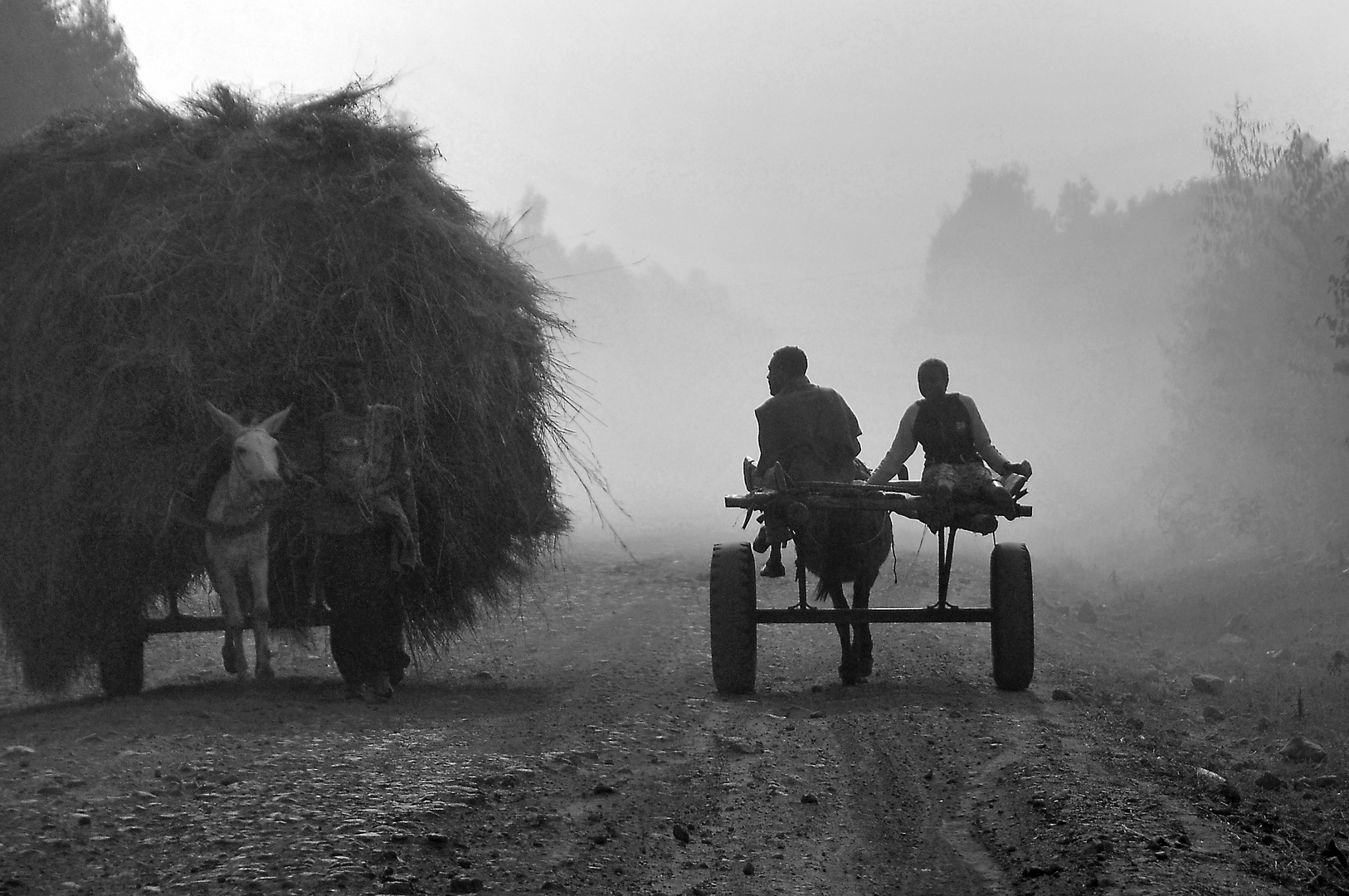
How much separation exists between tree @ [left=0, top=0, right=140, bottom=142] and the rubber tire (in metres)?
20.5

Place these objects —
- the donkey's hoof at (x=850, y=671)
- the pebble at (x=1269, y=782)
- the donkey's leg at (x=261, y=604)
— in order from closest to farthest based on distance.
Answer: the pebble at (x=1269, y=782), the donkey's leg at (x=261, y=604), the donkey's hoof at (x=850, y=671)

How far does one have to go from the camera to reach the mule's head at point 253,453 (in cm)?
821

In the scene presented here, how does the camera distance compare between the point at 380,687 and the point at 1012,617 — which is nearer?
the point at 380,687

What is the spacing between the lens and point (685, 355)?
113 meters

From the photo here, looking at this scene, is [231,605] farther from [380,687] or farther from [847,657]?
[847,657]

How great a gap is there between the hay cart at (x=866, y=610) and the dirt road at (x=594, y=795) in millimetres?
274

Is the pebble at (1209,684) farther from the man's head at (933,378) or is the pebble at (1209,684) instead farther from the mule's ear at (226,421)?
the mule's ear at (226,421)

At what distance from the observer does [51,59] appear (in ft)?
95.1

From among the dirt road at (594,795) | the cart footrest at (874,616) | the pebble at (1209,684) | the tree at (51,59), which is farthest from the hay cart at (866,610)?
the tree at (51,59)

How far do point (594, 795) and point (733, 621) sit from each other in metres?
2.99

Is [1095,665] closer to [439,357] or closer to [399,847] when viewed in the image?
[439,357]

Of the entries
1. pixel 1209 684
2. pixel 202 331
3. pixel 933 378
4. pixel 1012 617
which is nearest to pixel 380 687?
pixel 202 331

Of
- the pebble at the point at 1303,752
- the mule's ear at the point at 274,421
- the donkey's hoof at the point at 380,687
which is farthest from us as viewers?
the donkey's hoof at the point at 380,687

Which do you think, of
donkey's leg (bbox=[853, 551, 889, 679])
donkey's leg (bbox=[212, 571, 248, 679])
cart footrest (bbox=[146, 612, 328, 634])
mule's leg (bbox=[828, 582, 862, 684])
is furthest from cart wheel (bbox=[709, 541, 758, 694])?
donkey's leg (bbox=[212, 571, 248, 679])
